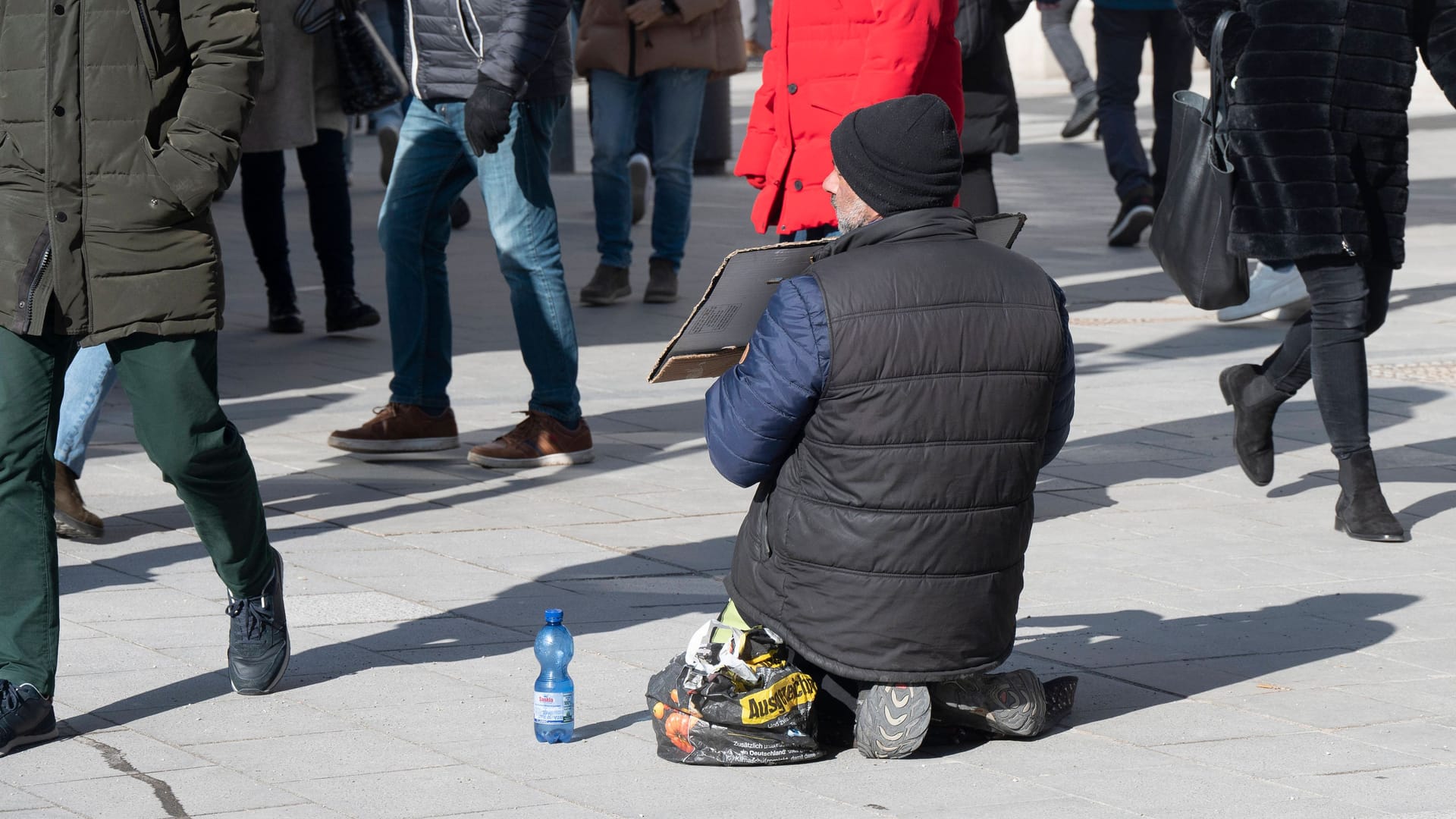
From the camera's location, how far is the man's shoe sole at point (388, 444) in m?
7.01

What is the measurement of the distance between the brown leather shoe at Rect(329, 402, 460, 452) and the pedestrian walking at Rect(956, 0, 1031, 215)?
6.60 ft

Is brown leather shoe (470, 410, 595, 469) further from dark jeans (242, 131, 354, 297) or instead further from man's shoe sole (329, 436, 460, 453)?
dark jeans (242, 131, 354, 297)

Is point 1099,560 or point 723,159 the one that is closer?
point 1099,560

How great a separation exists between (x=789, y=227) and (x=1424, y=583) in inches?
77.2

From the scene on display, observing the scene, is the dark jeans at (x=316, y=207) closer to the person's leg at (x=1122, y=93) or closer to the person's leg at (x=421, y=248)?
the person's leg at (x=421, y=248)

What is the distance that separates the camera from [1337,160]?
5938 mm

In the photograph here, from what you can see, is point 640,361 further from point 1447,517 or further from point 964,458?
point 964,458

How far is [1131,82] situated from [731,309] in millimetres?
8732

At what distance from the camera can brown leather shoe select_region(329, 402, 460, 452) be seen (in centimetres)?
702

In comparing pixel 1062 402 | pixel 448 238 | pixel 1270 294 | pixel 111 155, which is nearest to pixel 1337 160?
pixel 1062 402

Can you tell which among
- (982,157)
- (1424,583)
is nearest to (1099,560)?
(1424,583)

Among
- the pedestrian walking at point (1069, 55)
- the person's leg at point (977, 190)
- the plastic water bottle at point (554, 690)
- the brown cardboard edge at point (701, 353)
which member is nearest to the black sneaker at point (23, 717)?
the plastic water bottle at point (554, 690)

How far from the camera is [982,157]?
309 inches

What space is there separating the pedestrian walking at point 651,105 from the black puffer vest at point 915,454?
240 inches
